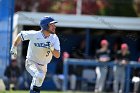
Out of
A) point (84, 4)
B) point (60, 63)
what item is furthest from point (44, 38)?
point (84, 4)

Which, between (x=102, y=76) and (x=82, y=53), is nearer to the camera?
(x=102, y=76)

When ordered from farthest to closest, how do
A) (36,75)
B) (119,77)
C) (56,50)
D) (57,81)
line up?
(57,81)
(119,77)
(36,75)
(56,50)

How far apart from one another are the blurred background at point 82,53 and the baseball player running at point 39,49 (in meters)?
4.39

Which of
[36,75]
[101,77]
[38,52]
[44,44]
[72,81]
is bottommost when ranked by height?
[72,81]

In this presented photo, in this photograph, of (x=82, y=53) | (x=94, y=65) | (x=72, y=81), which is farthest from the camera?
(x=82, y=53)

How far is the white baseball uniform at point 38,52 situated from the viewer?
452 inches

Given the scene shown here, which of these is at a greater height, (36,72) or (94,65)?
(36,72)

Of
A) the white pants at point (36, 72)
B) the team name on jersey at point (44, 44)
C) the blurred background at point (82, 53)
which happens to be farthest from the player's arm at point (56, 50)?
the blurred background at point (82, 53)

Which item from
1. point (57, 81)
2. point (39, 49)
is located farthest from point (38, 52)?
point (57, 81)

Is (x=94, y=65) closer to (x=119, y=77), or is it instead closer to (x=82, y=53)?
(x=119, y=77)

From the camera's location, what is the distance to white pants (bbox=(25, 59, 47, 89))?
11.5m

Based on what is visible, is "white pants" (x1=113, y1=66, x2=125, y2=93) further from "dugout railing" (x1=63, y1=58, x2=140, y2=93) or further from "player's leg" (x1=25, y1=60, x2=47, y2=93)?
"player's leg" (x1=25, y1=60, x2=47, y2=93)

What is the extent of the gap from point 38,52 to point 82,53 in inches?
360

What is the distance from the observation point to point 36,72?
1154 centimetres
